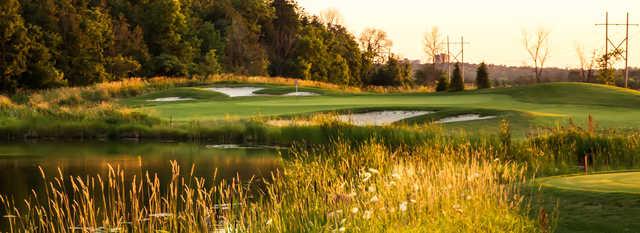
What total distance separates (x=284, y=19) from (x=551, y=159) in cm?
7819

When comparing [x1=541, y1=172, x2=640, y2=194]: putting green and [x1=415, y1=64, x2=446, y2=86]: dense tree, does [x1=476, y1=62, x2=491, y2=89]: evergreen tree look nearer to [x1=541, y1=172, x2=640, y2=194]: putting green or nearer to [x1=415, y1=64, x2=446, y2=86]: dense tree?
[x1=415, y1=64, x2=446, y2=86]: dense tree

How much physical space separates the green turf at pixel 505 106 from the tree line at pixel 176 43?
1472 cm

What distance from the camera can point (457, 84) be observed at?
5372cm

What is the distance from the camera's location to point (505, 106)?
37.2m

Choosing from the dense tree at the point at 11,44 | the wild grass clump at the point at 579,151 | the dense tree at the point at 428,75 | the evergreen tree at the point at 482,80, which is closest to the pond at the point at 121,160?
the wild grass clump at the point at 579,151

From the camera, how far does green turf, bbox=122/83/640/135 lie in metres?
29.8

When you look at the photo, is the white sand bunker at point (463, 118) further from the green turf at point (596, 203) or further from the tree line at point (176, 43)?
the tree line at point (176, 43)

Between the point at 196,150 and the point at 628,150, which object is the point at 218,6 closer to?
the point at 196,150

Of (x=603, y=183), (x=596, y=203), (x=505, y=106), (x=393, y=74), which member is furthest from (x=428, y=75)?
(x=596, y=203)

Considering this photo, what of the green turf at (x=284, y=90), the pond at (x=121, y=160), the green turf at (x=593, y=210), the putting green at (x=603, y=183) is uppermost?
the putting green at (x=603, y=183)

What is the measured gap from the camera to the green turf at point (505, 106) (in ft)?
97.7

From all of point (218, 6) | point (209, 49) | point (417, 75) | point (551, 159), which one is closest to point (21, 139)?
point (551, 159)

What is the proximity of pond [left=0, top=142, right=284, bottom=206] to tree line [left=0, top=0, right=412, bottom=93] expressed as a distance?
3177 centimetres

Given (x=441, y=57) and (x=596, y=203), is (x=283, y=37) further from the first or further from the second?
(x=596, y=203)
